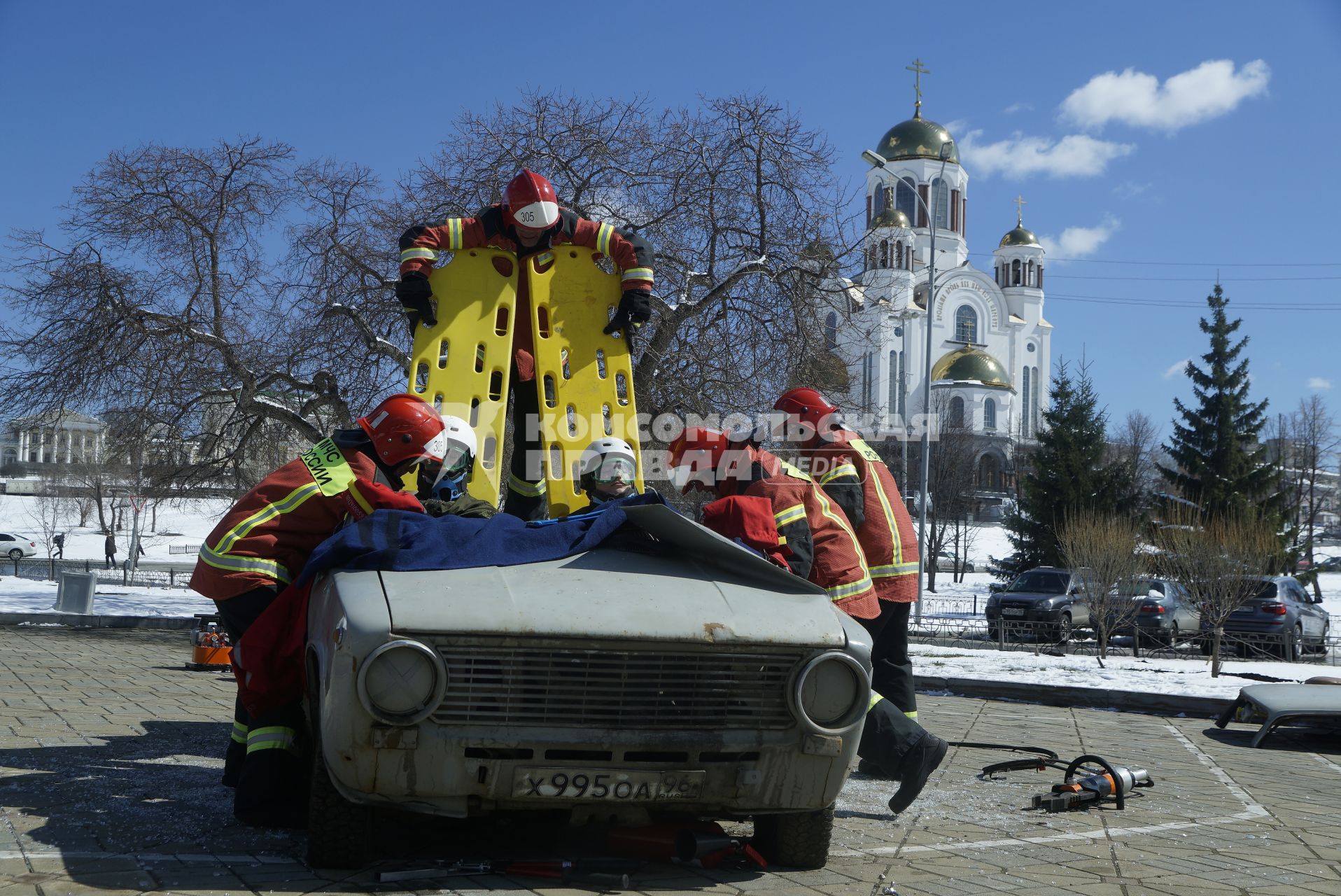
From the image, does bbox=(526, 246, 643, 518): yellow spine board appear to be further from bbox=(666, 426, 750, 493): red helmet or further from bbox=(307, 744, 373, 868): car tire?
bbox=(307, 744, 373, 868): car tire

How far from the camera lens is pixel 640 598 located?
13.6 feet

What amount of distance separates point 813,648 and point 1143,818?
2629mm

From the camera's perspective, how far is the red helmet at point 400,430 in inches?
207

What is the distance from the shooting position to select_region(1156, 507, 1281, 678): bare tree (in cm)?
1658

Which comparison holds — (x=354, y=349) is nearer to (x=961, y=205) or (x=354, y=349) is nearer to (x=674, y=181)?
(x=674, y=181)

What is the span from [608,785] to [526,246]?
159 inches

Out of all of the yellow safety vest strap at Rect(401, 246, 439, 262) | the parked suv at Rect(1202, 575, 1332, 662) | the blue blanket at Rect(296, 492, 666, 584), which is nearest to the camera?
the blue blanket at Rect(296, 492, 666, 584)

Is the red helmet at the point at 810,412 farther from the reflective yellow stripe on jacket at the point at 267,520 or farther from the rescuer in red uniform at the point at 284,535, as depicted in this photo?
the reflective yellow stripe on jacket at the point at 267,520

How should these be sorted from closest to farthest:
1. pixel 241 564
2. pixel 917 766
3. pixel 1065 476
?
1. pixel 241 564
2. pixel 917 766
3. pixel 1065 476

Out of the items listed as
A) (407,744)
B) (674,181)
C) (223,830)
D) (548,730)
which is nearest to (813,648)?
(548,730)

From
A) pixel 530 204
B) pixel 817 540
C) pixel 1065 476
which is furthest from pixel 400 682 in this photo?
pixel 1065 476

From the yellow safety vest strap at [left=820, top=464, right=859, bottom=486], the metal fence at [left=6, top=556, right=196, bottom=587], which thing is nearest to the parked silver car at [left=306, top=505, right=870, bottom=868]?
the yellow safety vest strap at [left=820, top=464, right=859, bottom=486]

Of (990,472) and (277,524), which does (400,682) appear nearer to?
(277,524)

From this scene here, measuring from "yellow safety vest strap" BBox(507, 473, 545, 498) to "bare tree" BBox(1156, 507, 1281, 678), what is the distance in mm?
11356
